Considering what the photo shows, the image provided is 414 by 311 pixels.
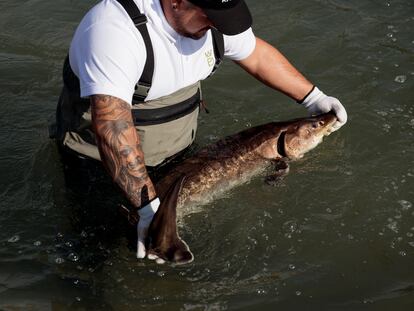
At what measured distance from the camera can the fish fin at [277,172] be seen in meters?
5.03

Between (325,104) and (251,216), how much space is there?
1158 mm

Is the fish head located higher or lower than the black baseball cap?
lower

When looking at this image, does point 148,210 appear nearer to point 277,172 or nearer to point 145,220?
point 145,220

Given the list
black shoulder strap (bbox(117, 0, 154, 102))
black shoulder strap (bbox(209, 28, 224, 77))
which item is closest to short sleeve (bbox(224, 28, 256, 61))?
black shoulder strap (bbox(209, 28, 224, 77))

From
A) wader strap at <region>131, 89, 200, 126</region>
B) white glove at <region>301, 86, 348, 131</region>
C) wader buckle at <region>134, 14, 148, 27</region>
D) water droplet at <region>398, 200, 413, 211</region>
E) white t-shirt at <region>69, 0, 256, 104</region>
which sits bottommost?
water droplet at <region>398, 200, 413, 211</region>

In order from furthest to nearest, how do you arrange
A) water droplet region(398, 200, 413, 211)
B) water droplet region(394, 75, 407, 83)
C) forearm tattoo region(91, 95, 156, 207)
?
1. water droplet region(394, 75, 407, 83)
2. water droplet region(398, 200, 413, 211)
3. forearm tattoo region(91, 95, 156, 207)

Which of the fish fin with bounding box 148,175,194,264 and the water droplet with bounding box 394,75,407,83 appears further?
the water droplet with bounding box 394,75,407,83

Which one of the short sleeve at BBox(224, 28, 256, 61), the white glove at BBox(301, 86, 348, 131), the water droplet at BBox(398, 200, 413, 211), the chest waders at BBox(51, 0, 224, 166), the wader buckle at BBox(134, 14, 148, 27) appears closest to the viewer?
the wader buckle at BBox(134, 14, 148, 27)

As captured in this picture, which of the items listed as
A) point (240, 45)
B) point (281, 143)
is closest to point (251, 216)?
point (281, 143)

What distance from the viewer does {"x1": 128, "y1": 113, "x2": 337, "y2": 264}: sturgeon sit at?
4.58m

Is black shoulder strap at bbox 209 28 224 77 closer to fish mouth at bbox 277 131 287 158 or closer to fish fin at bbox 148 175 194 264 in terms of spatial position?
fish mouth at bbox 277 131 287 158

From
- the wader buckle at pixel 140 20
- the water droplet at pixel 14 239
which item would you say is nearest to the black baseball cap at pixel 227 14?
the wader buckle at pixel 140 20

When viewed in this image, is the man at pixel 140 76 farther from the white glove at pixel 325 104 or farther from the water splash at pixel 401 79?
the water splash at pixel 401 79

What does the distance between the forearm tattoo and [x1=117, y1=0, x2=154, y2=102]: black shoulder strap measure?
0.37 m
